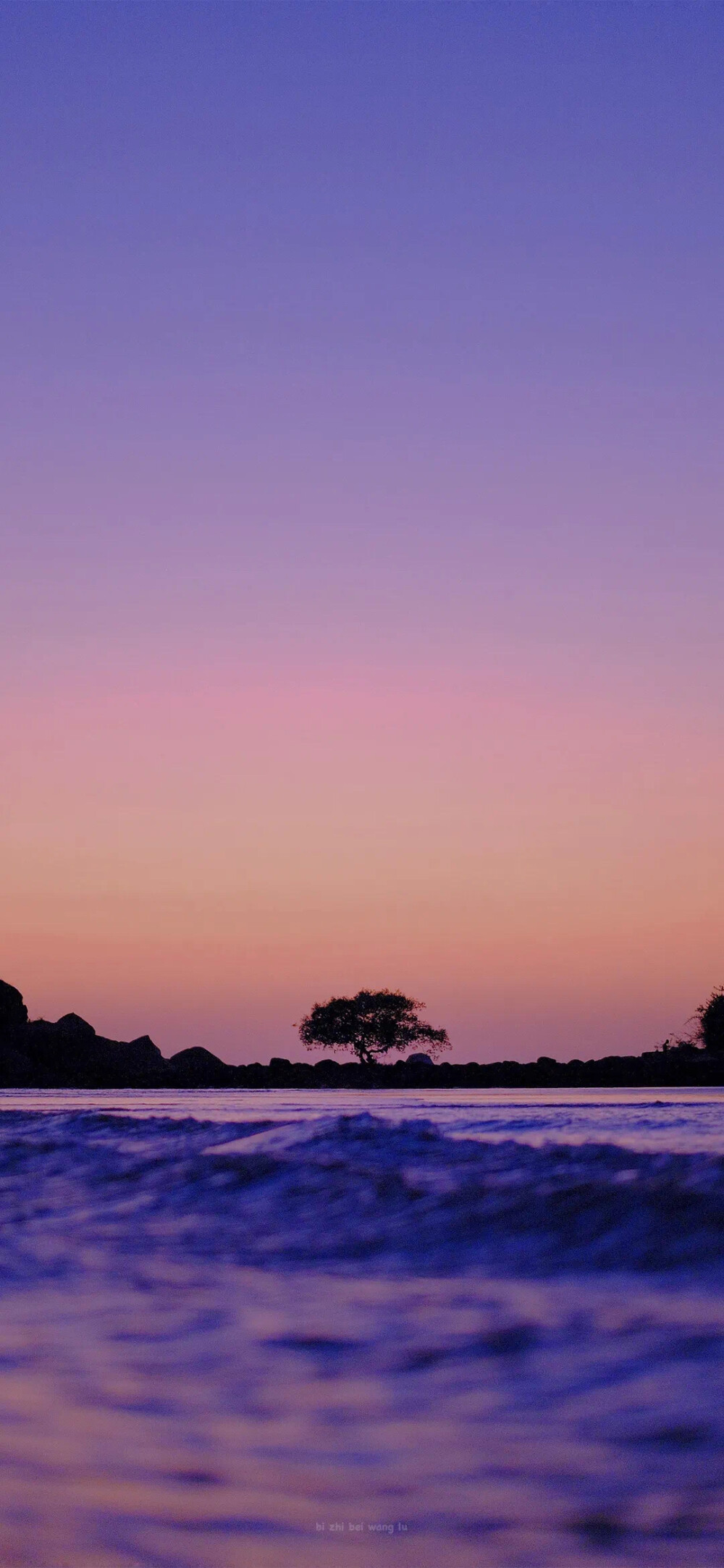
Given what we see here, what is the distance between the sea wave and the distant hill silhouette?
40.6m

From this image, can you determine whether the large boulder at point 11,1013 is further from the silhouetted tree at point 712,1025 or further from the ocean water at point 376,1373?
the ocean water at point 376,1373

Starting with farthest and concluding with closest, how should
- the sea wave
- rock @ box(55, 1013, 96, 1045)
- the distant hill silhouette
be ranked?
rock @ box(55, 1013, 96, 1045)
the distant hill silhouette
the sea wave

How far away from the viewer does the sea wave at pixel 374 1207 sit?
5465 mm

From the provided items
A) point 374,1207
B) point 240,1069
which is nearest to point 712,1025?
point 240,1069

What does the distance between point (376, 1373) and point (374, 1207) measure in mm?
3690

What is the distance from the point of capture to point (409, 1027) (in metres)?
→ 88.9

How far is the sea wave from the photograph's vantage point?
546cm

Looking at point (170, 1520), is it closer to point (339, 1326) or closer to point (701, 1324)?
point (339, 1326)

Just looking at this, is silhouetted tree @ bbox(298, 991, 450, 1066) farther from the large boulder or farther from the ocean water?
the ocean water

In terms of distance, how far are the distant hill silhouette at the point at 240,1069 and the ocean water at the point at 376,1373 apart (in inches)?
1711

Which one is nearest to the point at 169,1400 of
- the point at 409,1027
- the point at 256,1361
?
the point at 256,1361

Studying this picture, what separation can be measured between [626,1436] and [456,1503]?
1.89 feet

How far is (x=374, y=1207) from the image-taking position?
7.10 meters

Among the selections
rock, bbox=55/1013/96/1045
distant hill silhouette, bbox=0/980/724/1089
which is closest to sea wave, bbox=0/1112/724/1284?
distant hill silhouette, bbox=0/980/724/1089
